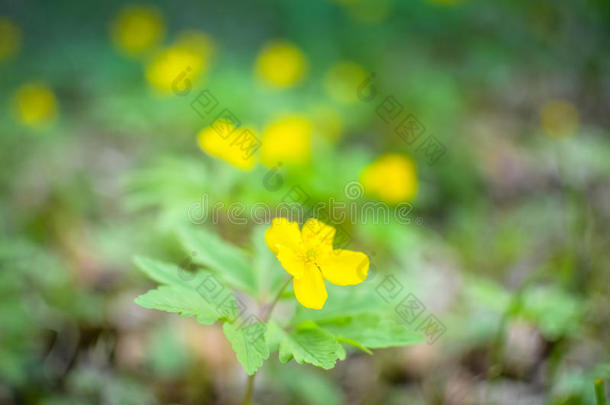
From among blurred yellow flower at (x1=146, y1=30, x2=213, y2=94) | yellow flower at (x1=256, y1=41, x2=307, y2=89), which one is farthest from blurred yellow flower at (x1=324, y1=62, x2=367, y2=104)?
blurred yellow flower at (x1=146, y1=30, x2=213, y2=94)

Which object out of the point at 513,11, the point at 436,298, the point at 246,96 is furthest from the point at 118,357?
the point at 513,11

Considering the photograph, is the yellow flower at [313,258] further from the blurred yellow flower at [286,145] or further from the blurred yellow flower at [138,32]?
the blurred yellow flower at [138,32]

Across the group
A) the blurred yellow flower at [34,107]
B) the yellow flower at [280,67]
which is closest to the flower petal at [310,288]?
the yellow flower at [280,67]

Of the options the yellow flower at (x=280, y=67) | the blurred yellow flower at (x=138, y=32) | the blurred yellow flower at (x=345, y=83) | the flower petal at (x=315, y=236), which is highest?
the blurred yellow flower at (x=345, y=83)

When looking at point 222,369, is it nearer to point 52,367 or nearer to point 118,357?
point 118,357

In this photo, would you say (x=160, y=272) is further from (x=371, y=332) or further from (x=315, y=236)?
(x=371, y=332)

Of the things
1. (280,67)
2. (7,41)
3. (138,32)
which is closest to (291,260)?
(280,67)

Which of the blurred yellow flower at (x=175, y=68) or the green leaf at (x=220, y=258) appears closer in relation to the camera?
the green leaf at (x=220, y=258)
